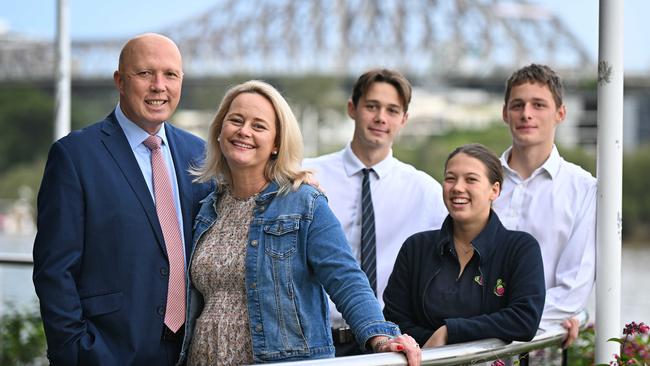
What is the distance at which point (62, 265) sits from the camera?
114 inches

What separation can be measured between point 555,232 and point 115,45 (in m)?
88.6

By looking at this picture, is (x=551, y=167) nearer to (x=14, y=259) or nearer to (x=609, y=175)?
(x=609, y=175)

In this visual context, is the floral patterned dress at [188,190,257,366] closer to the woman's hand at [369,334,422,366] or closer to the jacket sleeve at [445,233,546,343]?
the woman's hand at [369,334,422,366]

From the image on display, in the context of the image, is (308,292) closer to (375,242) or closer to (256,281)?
(256,281)

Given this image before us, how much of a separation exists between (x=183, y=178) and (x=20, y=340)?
14.5 feet

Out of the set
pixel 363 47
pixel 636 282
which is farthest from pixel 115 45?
pixel 636 282

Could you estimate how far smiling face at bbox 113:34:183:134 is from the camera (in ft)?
10.3

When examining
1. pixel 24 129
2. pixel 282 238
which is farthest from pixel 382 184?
pixel 24 129

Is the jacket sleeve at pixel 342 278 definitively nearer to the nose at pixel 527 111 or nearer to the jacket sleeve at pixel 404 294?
the jacket sleeve at pixel 404 294

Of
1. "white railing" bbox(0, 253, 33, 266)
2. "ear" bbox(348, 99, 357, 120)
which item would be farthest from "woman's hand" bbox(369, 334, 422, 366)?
"white railing" bbox(0, 253, 33, 266)

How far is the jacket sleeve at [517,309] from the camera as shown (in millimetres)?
3047

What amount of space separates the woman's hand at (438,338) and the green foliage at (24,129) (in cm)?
6123

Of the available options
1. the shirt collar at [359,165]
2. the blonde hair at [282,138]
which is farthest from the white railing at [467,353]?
the shirt collar at [359,165]

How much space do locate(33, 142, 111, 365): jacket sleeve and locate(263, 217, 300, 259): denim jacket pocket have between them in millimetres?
537
